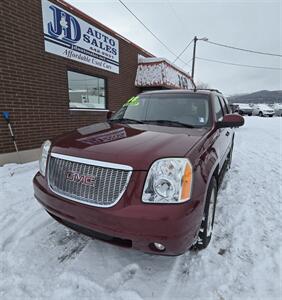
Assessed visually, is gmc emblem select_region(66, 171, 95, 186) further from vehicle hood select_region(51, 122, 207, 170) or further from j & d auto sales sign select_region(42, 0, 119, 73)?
j & d auto sales sign select_region(42, 0, 119, 73)

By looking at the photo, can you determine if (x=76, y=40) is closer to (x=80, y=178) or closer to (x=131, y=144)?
(x=131, y=144)

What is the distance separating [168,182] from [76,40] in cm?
654

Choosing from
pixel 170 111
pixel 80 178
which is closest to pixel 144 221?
pixel 80 178

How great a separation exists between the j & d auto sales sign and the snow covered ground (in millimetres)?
4737

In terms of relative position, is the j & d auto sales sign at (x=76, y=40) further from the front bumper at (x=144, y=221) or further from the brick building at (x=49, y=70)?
the front bumper at (x=144, y=221)

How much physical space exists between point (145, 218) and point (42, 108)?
17.2ft

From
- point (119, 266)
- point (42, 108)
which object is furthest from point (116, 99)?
point (119, 266)

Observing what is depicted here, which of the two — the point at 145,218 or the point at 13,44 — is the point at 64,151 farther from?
the point at 13,44

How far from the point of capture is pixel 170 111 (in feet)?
10.6

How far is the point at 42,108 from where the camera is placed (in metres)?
5.98

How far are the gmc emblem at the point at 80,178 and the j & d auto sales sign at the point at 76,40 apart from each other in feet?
16.7

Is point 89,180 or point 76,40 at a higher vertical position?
point 76,40

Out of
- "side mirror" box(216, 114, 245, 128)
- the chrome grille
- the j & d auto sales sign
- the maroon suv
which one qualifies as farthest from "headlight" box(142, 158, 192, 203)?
the j & d auto sales sign

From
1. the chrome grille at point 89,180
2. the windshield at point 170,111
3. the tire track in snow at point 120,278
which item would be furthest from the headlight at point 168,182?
the windshield at point 170,111
